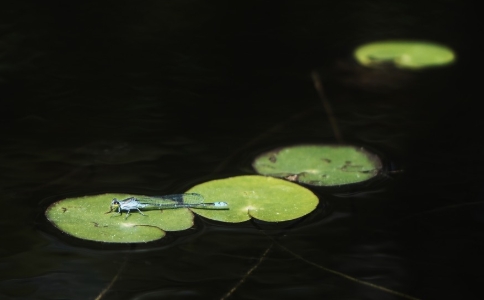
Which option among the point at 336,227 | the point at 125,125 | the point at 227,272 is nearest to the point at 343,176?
the point at 336,227

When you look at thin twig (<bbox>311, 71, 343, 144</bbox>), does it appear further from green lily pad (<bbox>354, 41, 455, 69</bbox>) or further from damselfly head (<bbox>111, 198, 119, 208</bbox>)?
damselfly head (<bbox>111, 198, 119, 208</bbox>)

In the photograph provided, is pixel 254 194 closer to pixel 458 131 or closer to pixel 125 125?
pixel 125 125

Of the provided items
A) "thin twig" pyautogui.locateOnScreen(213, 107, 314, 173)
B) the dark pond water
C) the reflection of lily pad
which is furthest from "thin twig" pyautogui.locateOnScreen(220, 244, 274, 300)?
"thin twig" pyautogui.locateOnScreen(213, 107, 314, 173)

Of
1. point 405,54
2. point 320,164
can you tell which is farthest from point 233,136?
point 405,54

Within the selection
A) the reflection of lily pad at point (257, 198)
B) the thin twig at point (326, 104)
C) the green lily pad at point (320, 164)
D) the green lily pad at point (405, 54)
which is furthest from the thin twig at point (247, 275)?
the green lily pad at point (405, 54)

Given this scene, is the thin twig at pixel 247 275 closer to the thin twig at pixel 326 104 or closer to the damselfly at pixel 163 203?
the damselfly at pixel 163 203

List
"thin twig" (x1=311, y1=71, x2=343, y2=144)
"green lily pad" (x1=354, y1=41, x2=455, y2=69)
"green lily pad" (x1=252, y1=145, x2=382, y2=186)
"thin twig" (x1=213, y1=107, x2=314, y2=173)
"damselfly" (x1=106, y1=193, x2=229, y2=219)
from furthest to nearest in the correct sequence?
"green lily pad" (x1=354, y1=41, x2=455, y2=69)
"thin twig" (x1=311, y1=71, x2=343, y2=144)
"thin twig" (x1=213, y1=107, x2=314, y2=173)
"green lily pad" (x1=252, y1=145, x2=382, y2=186)
"damselfly" (x1=106, y1=193, x2=229, y2=219)

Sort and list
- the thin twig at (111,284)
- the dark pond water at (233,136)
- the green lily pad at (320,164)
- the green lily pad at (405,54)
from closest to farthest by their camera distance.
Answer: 1. the thin twig at (111,284)
2. the dark pond water at (233,136)
3. the green lily pad at (320,164)
4. the green lily pad at (405,54)

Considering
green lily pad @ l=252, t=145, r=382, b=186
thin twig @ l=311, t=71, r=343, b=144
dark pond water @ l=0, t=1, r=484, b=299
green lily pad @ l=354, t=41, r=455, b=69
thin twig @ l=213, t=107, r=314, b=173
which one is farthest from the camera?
green lily pad @ l=354, t=41, r=455, b=69

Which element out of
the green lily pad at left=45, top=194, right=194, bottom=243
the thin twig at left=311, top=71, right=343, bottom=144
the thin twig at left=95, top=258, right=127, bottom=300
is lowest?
the thin twig at left=95, top=258, right=127, bottom=300
